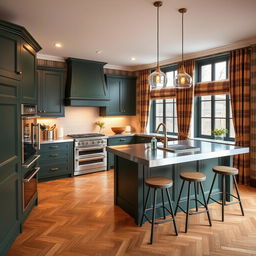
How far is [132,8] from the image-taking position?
2988 millimetres

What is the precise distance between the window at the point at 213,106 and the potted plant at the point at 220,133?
0.65 feet

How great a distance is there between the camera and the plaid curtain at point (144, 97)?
256 inches

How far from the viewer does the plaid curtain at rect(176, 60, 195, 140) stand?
17.4ft

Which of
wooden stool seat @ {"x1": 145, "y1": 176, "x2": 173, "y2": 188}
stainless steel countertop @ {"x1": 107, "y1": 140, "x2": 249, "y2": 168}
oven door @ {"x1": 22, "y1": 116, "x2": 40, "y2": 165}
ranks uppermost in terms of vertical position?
oven door @ {"x1": 22, "y1": 116, "x2": 40, "y2": 165}

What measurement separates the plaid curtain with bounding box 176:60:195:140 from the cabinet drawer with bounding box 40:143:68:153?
261cm

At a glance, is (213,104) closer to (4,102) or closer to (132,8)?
(132,8)

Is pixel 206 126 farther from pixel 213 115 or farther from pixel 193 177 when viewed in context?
pixel 193 177

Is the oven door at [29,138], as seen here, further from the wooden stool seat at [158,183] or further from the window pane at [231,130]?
the window pane at [231,130]

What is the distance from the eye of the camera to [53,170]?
5.04 metres

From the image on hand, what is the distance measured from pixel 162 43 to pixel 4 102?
312cm

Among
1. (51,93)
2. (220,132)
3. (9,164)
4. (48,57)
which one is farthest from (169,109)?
(9,164)

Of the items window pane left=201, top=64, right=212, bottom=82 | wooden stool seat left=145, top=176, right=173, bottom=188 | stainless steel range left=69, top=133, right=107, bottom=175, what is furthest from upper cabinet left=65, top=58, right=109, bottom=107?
wooden stool seat left=145, top=176, right=173, bottom=188

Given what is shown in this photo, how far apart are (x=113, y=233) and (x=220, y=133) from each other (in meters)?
2.99

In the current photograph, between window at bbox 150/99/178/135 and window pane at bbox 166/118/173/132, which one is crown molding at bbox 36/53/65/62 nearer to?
window at bbox 150/99/178/135
